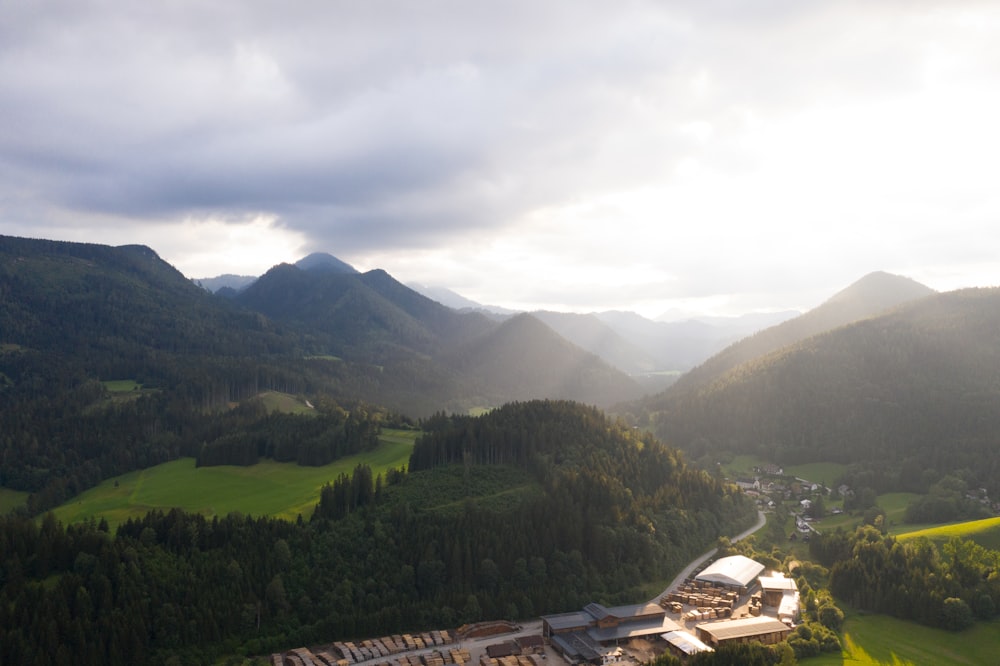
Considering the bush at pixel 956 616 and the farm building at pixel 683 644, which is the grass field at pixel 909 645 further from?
the farm building at pixel 683 644

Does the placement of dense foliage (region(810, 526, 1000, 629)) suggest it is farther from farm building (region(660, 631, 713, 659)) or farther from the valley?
farm building (region(660, 631, 713, 659))

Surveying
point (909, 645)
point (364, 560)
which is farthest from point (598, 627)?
point (909, 645)

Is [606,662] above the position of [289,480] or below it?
below

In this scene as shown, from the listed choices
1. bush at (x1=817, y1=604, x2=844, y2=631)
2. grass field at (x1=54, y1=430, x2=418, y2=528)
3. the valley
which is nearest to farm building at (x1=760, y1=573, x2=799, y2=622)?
the valley

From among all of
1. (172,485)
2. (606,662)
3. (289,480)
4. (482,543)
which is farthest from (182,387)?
(606,662)

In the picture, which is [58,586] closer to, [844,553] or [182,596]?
[182,596]
